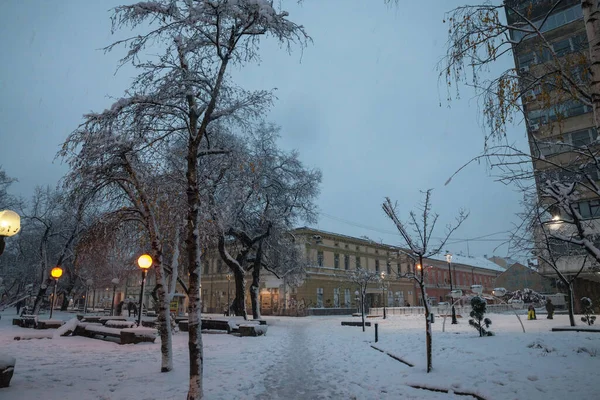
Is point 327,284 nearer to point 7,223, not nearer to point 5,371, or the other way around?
point 5,371

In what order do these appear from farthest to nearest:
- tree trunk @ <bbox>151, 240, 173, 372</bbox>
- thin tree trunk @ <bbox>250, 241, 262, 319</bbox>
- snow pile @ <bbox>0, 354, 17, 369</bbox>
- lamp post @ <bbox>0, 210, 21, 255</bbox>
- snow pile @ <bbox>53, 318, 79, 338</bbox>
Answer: thin tree trunk @ <bbox>250, 241, 262, 319</bbox> → snow pile @ <bbox>53, 318, 79, 338</bbox> → tree trunk @ <bbox>151, 240, 173, 372</bbox> → snow pile @ <bbox>0, 354, 17, 369</bbox> → lamp post @ <bbox>0, 210, 21, 255</bbox>

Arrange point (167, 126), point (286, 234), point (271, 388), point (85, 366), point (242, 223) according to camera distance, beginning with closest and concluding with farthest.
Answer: point (271, 388) → point (167, 126) → point (85, 366) → point (242, 223) → point (286, 234)

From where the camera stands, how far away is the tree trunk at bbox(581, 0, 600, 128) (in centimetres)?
409

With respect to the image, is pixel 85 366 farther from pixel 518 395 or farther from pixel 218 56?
pixel 518 395

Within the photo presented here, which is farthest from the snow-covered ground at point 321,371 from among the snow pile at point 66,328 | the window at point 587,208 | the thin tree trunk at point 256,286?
the window at point 587,208

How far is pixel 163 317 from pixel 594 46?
31.4 ft

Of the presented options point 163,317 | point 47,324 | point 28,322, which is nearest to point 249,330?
point 163,317

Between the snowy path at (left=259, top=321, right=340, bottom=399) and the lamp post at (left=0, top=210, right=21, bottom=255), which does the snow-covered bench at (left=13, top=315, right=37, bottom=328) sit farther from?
the lamp post at (left=0, top=210, right=21, bottom=255)

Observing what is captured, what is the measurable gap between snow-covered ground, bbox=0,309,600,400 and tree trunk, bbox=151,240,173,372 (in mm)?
362

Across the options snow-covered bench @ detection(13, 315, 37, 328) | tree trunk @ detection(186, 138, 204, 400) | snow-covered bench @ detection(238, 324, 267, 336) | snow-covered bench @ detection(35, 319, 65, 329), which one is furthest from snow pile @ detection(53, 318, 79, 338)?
tree trunk @ detection(186, 138, 204, 400)

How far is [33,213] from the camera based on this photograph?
3183 centimetres

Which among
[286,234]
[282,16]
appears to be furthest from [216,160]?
[286,234]

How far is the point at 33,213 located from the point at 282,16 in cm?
3360

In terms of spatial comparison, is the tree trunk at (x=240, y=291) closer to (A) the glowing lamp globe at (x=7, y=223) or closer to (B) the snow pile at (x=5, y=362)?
(B) the snow pile at (x=5, y=362)
